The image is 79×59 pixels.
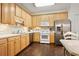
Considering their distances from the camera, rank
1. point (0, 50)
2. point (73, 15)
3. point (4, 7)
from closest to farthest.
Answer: point (0, 50)
point (4, 7)
point (73, 15)

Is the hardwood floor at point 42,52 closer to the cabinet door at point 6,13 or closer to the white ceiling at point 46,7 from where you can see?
the cabinet door at point 6,13

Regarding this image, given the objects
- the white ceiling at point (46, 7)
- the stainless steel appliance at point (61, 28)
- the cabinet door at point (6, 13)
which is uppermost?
the white ceiling at point (46, 7)

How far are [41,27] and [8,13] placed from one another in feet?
14.9

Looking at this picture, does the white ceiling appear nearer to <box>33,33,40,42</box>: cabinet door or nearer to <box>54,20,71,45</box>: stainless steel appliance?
<box>54,20,71,45</box>: stainless steel appliance

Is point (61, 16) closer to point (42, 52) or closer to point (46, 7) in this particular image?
point (46, 7)

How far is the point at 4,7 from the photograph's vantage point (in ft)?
11.1

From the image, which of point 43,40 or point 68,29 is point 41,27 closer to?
point 43,40

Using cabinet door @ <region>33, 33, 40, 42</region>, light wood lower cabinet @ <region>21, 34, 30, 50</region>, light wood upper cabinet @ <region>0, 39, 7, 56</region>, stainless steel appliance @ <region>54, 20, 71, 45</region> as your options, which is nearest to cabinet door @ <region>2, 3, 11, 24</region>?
light wood upper cabinet @ <region>0, 39, 7, 56</region>

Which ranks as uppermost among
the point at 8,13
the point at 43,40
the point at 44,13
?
the point at 44,13

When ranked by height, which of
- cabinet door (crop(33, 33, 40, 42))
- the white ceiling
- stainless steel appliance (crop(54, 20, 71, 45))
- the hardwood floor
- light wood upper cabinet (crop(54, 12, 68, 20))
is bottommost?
the hardwood floor

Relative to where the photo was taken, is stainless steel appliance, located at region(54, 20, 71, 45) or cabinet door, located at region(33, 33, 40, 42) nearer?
stainless steel appliance, located at region(54, 20, 71, 45)

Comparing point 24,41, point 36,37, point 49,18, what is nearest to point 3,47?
point 24,41

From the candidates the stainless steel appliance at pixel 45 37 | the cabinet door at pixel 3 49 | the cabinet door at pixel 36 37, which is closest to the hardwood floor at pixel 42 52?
the cabinet door at pixel 3 49

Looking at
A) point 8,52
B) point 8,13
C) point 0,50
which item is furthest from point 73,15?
point 0,50
